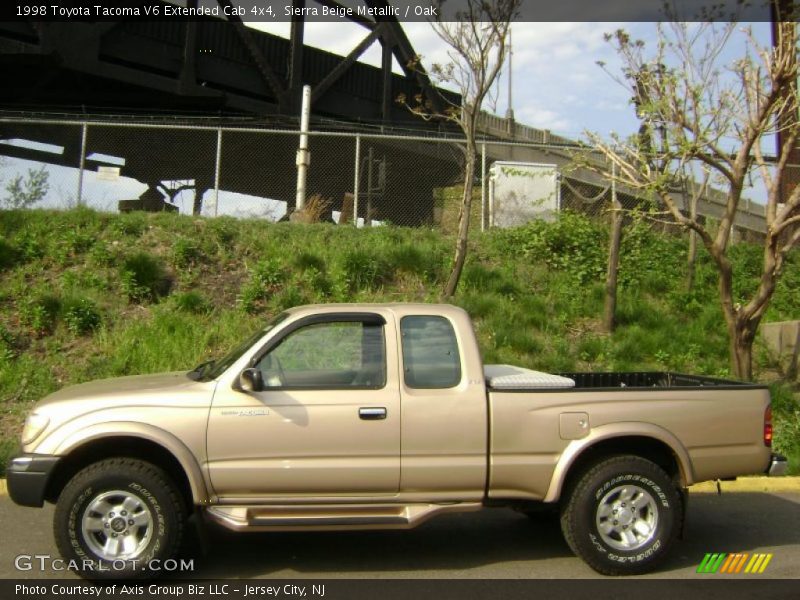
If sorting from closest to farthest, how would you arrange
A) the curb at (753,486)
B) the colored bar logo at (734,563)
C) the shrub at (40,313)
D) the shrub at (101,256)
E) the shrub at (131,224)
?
the colored bar logo at (734,563) < the curb at (753,486) < the shrub at (40,313) < the shrub at (101,256) < the shrub at (131,224)

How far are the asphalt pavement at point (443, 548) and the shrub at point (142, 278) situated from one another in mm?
4824

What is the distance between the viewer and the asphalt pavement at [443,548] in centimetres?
569

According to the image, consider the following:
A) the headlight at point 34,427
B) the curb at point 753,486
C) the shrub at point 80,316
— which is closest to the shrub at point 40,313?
the shrub at point 80,316

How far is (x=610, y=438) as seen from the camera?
564 cm

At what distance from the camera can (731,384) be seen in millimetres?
6020

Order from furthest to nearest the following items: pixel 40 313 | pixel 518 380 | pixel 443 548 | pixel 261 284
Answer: pixel 261 284
pixel 40 313
pixel 443 548
pixel 518 380

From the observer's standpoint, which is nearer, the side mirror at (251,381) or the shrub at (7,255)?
the side mirror at (251,381)

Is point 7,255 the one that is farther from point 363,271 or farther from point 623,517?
point 623,517

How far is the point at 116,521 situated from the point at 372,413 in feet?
5.75

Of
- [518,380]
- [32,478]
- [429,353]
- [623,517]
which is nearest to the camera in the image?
[32,478]

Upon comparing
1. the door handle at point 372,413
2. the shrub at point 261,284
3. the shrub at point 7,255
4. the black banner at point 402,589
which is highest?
the shrub at point 7,255

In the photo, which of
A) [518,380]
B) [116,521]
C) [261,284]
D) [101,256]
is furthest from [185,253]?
[518,380]

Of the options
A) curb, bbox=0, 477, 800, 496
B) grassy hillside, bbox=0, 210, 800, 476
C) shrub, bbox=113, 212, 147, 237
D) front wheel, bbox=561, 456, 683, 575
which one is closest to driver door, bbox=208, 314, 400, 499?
front wheel, bbox=561, 456, 683, 575

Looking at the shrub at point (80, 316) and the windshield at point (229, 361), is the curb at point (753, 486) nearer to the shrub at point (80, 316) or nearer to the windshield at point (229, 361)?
the windshield at point (229, 361)
